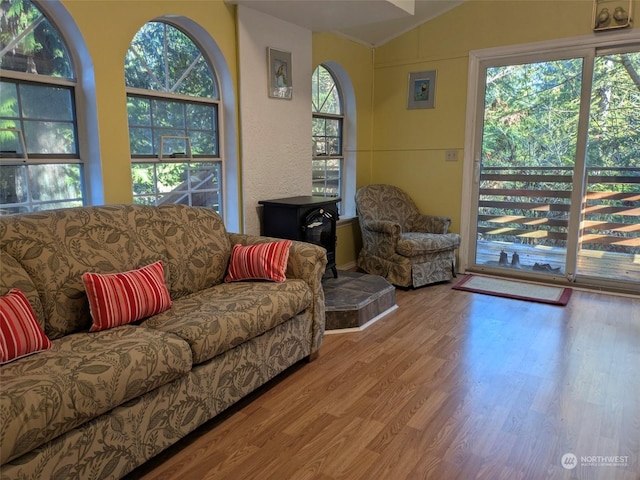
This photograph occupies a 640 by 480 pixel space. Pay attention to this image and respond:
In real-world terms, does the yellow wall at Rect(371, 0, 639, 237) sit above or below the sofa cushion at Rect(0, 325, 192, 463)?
above

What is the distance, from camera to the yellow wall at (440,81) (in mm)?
3898

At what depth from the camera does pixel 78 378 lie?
4.68ft

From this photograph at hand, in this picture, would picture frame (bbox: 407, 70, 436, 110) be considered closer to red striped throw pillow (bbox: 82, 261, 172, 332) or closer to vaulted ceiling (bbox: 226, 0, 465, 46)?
vaulted ceiling (bbox: 226, 0, 465, 46)

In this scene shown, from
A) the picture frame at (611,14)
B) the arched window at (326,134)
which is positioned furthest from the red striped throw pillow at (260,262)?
the picture frame at (611,14)

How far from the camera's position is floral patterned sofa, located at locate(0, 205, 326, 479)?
1.38 m

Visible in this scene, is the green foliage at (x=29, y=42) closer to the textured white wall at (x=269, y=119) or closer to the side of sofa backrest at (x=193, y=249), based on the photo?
the side of sofa backrest at (x=193, y=249)

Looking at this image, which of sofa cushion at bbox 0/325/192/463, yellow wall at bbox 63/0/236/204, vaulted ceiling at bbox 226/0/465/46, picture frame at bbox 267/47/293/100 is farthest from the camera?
picture frame at bbox 267/47/293/100

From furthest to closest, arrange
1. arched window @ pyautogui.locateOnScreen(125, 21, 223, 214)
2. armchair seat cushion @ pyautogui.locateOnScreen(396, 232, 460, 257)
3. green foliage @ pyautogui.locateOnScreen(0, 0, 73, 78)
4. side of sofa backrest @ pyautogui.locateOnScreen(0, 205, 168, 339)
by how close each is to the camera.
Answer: armchair seat cushion @ pyautogui.locateOnScreen(396, 232, 460, 257)
arched window @ pyautogui.locateOnScreen(125, 21, 223, 214)
green foliage @ pyautogui.locateOnScreen(0, 0, 73, 78)
side of sofa backrest @ pyautogui.locateOnScreen(0, 205, 168, 339)

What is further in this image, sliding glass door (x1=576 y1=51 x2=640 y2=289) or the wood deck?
the wood deck

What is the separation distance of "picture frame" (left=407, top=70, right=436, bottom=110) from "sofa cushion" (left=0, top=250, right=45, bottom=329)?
3819mm

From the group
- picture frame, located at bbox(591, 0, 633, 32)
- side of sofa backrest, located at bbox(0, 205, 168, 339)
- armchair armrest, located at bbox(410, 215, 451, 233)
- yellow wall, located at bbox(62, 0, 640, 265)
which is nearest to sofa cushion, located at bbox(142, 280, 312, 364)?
side of sofa backrest, located at bbox(0, 205, 168, 339)

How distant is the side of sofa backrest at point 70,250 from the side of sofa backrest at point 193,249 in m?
0.14

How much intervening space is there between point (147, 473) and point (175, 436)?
155 millimetres

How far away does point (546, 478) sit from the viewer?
5.51 feet
